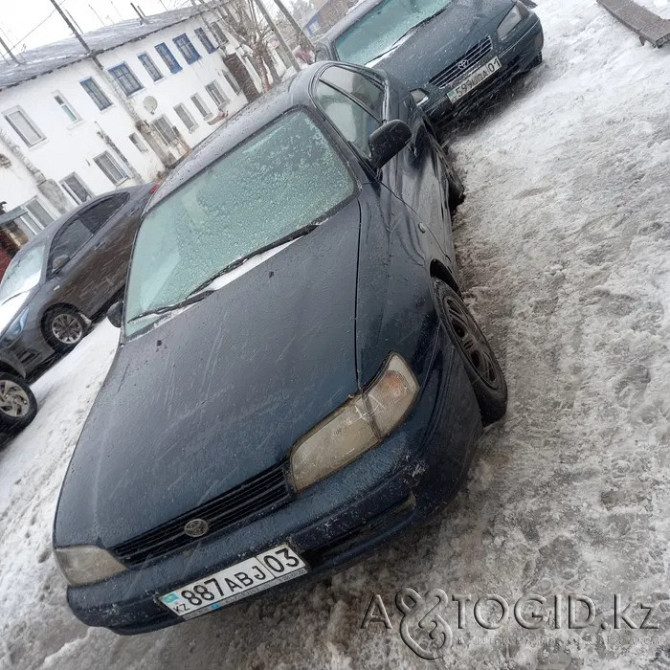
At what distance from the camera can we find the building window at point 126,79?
26114 millimetres

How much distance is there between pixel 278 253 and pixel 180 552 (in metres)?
1.30

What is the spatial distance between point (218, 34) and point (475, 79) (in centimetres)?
3592

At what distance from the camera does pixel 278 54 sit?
1736 inches

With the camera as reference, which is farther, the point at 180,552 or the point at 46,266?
the point at 46,266

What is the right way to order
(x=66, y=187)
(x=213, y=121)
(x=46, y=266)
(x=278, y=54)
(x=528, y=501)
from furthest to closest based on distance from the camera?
(x=278, y=54), (x=213, y=121), (x=66, y=187), (x=46, y=266), (x=528, y=501)

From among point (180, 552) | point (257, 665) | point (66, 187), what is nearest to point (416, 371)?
point (180, 552)

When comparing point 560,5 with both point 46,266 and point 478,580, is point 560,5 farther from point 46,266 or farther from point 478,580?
point 478,580

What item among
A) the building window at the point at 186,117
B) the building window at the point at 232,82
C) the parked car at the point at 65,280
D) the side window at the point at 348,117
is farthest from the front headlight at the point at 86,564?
the building window at the point at 232,82

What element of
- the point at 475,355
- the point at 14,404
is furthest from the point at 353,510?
the point at 14,404

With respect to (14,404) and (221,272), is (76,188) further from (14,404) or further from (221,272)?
(221,272)

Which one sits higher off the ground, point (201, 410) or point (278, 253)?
point (278, 253)

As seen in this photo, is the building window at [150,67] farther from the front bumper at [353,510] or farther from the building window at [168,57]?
the front bumper at [353,510]

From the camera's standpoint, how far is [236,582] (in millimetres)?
1826

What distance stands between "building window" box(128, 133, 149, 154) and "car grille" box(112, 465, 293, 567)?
2644 centimetres
